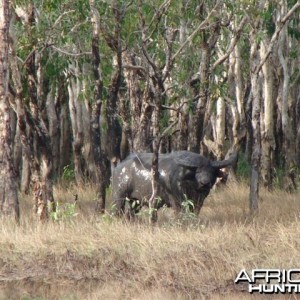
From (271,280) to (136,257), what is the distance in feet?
6.20

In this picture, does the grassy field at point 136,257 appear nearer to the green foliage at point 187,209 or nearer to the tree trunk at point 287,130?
the green foliage at point 187,209

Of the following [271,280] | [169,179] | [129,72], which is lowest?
[271,280]

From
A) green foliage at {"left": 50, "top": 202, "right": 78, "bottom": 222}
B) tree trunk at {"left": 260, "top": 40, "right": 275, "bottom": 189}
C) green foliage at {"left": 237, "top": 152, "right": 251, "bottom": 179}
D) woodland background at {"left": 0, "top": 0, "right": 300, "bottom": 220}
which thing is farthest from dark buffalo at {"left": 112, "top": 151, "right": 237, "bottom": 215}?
green foliage at {"left": 237, "top": 152, "right": 251, "bottom": 179}

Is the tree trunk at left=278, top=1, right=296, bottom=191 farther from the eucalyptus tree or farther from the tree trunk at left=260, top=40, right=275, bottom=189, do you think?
the eucalyptus tree

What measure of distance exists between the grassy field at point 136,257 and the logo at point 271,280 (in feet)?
0.36

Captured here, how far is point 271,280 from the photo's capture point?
1282cm

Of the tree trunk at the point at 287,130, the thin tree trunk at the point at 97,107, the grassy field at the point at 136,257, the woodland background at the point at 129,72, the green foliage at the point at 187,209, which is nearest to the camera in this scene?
Answer: the grassy field at the point at 136,257

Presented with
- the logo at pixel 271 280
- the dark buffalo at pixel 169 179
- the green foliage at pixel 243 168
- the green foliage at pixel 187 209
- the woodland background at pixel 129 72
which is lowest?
the green foliage at pixel 243 168

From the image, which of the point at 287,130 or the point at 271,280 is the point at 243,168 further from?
the point at 271,280

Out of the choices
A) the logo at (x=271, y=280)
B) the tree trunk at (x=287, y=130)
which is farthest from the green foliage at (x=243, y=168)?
the logo at (x=271, y=280)

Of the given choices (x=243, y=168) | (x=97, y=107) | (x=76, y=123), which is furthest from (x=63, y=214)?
(x=243, y=168)

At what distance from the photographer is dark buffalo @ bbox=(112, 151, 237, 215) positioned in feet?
54.9

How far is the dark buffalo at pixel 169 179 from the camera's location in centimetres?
1672

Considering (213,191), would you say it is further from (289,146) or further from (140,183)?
(140,183)
